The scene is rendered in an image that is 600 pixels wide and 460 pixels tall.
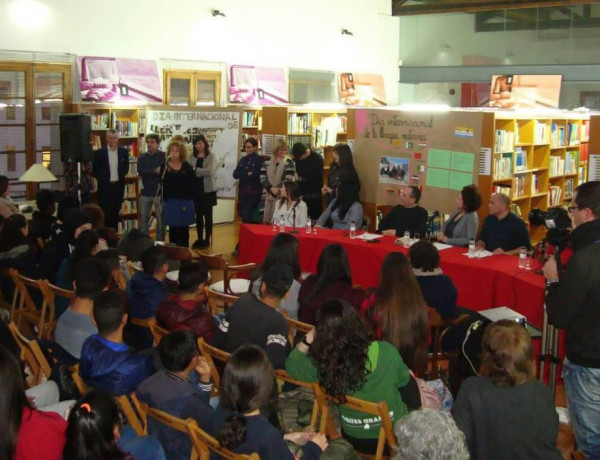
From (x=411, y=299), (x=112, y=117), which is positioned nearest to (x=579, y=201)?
(x=411, y=299)

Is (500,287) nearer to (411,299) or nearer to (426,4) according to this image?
(411,299)

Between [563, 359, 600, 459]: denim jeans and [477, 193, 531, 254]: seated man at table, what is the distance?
341cm

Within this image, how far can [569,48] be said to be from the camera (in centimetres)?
1366

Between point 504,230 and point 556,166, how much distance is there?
4834mm

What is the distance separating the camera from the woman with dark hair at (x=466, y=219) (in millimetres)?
7836

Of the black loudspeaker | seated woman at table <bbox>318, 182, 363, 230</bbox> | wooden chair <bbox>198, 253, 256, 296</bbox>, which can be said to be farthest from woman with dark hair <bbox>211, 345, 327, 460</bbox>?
the black loudspeaker

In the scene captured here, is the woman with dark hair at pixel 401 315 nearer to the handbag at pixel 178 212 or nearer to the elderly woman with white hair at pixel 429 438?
the elderly woman with white hair at pixel 429 438

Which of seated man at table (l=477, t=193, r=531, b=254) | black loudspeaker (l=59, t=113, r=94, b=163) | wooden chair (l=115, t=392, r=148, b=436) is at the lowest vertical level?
wooden chair (l=115, t=392, r=148, b=436)

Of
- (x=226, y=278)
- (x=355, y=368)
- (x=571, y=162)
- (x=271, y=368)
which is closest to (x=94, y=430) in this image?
(x=271, y=368)

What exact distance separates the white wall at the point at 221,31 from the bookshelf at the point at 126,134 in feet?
2.85

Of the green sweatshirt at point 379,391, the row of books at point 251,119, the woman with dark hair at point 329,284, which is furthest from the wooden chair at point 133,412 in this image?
the row of books at point 251,119

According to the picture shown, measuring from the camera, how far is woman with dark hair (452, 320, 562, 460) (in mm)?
3166

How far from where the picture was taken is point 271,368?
123 inches

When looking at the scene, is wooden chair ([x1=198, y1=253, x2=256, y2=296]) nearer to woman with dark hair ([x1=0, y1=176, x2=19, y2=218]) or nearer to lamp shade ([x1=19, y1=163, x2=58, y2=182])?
woman with dark hair ([x1=0, y1=176, x2=19, y2=218])
